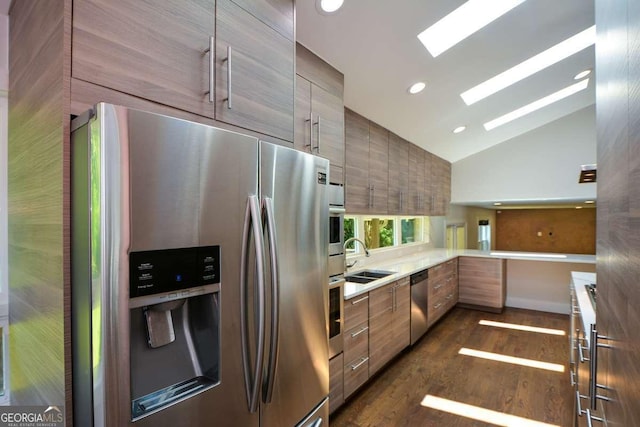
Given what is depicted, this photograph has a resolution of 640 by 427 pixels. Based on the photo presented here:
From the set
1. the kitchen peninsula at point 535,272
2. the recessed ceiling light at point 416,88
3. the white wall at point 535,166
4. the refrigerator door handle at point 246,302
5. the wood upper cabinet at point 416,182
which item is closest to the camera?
the refrigerator door handle at point 246,302

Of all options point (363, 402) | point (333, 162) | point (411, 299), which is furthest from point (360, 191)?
point (363, 402)

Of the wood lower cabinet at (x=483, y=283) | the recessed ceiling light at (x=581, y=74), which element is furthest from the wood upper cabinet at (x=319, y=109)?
the wood lower cabinet at (x=483, y=283)

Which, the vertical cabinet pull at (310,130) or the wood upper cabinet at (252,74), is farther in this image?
the vertical cabinet pull at (310,130)

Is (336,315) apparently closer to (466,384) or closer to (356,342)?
(356,342)

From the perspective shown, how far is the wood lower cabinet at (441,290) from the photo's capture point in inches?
154

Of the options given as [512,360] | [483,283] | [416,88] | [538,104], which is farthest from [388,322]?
[538,104]

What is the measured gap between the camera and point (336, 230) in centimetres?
223

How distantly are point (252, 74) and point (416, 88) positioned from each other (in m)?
2.14

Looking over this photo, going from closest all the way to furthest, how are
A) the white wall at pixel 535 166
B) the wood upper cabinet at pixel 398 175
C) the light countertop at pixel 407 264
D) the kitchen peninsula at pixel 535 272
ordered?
the light countertop at pixel 407 264
the wood upper cabinet at pixel 398 175
the kitchen peninsula at pixel 535 272
the white wall at pixel 535 166

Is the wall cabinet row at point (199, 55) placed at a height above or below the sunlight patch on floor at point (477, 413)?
above

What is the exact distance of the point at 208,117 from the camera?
1170mm

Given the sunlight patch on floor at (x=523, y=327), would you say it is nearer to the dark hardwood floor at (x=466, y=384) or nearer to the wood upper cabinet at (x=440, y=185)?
the dark hardwood floor at (x=466, y=384)

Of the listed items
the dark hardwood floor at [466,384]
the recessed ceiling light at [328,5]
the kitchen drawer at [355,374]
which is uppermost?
the recessed ceiling light at [328,5]

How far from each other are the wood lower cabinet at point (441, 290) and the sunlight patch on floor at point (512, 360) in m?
0.55
